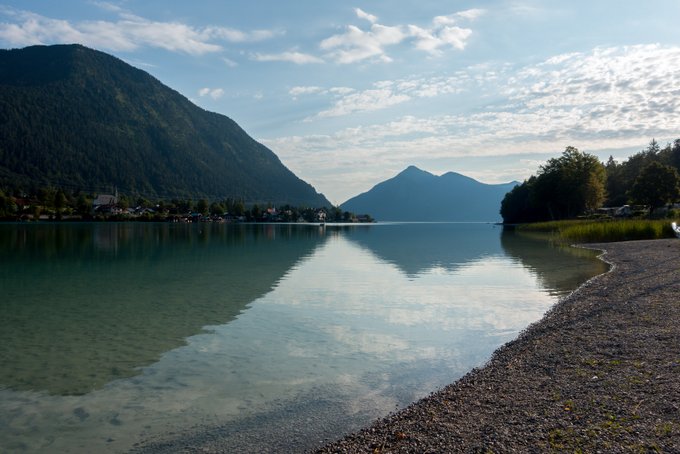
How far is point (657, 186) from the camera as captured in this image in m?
91.2

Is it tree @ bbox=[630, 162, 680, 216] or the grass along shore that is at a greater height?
tree @ bbox=[630, 162, 680, 216]

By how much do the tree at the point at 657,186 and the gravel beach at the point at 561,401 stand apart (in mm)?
89159

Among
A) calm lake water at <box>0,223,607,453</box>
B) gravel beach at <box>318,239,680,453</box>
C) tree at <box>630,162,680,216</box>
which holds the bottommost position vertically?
calm lake water at <box>0,223,607,453</box>

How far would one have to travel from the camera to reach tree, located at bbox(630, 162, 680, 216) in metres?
91.0

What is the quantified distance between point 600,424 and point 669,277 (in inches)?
812

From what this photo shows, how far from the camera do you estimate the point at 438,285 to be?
29.9 metres

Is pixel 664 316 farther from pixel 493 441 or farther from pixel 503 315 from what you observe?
pixel 493 441

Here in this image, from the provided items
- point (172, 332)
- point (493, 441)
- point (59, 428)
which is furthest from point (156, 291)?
point (493, 441)

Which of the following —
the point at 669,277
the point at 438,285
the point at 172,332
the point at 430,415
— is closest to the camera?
the point at 430,415

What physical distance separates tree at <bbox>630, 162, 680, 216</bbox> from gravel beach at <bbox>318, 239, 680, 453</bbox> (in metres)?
89.2

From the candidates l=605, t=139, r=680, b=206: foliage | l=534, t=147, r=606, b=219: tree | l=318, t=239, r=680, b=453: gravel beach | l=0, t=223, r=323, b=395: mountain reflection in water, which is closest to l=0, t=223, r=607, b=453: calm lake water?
l=0, t=223, r=323, b=395: mountain reflection in water

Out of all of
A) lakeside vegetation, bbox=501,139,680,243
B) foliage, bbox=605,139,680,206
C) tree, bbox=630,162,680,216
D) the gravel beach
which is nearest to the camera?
the gravel beach

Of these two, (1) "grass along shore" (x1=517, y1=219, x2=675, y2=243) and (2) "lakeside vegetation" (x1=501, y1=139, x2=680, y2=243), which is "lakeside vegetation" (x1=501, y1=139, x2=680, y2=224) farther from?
(1) "grass along shore" (x1=517, y1=219, x2=675, y2=243)

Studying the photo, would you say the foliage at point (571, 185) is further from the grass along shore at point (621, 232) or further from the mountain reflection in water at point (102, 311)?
the mountain reflection in water at point (102, 311)
